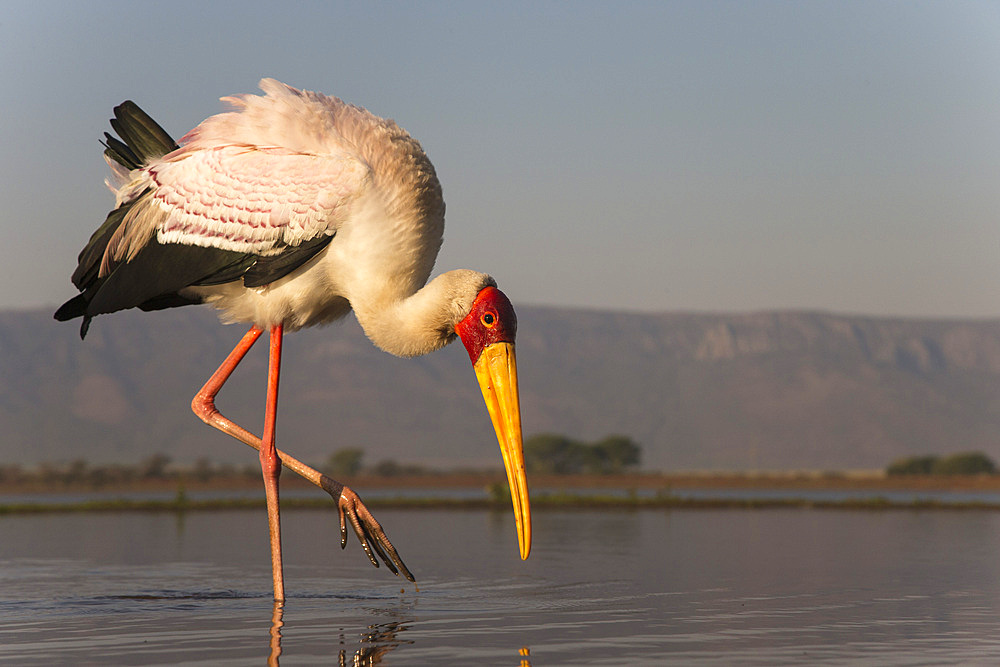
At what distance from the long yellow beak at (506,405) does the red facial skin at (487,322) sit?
5cm

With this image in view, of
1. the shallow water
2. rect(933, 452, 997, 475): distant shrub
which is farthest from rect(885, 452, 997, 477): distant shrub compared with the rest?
the shallow water

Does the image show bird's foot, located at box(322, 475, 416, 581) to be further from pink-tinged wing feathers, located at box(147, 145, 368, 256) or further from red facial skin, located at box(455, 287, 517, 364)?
pink-tinged wing feathers, located at box(147, 145, 368, 256)

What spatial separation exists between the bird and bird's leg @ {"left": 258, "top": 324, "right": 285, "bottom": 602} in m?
0.01

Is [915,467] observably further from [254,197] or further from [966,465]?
[254,197]

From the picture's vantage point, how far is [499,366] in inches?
322

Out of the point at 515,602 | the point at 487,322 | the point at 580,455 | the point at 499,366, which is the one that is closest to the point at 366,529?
the point at 515,602

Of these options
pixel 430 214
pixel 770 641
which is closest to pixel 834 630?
pixel 770 641

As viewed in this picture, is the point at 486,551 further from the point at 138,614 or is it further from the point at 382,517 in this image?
the point at 382,517

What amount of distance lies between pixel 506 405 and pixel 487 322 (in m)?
0.55

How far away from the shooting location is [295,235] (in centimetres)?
834

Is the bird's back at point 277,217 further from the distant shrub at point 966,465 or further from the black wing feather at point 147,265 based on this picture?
the distant shrub at point 966,465

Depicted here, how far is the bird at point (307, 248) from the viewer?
827cm

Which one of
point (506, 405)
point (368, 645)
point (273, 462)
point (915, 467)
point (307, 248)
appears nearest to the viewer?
point (368, 645)

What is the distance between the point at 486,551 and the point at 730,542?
354cm
